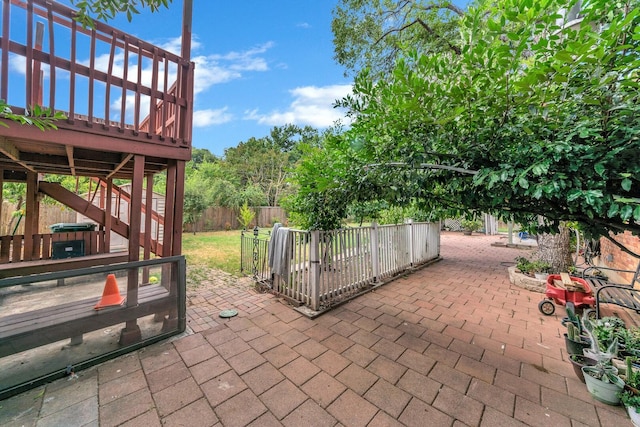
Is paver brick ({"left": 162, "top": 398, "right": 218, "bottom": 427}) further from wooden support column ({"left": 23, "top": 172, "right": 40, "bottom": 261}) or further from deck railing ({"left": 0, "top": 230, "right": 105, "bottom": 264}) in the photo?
wooden support column ({"left": 23, "top": 172, "right": 40, "bottom": 261})

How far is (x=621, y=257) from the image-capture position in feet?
14.6

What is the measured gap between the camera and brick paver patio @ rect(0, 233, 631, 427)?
179 centimetres

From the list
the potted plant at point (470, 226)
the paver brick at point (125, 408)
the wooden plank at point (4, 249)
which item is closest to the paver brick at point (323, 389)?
the paver brick at point (125, 408)

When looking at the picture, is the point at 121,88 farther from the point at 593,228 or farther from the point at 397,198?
the point at 593,228

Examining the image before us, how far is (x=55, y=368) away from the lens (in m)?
2.20

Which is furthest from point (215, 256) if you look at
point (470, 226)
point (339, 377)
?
point (470, 226)

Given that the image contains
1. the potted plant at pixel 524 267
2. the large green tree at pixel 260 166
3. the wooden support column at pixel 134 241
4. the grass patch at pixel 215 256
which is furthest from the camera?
the large green tree at pixel 260 166

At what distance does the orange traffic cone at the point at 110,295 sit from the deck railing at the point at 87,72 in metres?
1.63

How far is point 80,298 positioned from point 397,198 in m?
3.52

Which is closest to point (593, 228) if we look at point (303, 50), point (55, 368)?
point (55, 368)

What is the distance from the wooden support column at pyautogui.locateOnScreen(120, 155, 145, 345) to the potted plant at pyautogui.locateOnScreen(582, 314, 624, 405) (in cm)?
426

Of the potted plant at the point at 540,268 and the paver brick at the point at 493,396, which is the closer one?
the paver brick at the point at 493,396

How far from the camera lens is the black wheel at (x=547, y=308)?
3.50 meters

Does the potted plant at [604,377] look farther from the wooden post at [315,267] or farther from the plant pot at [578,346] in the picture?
the wooden post at [315,267]
